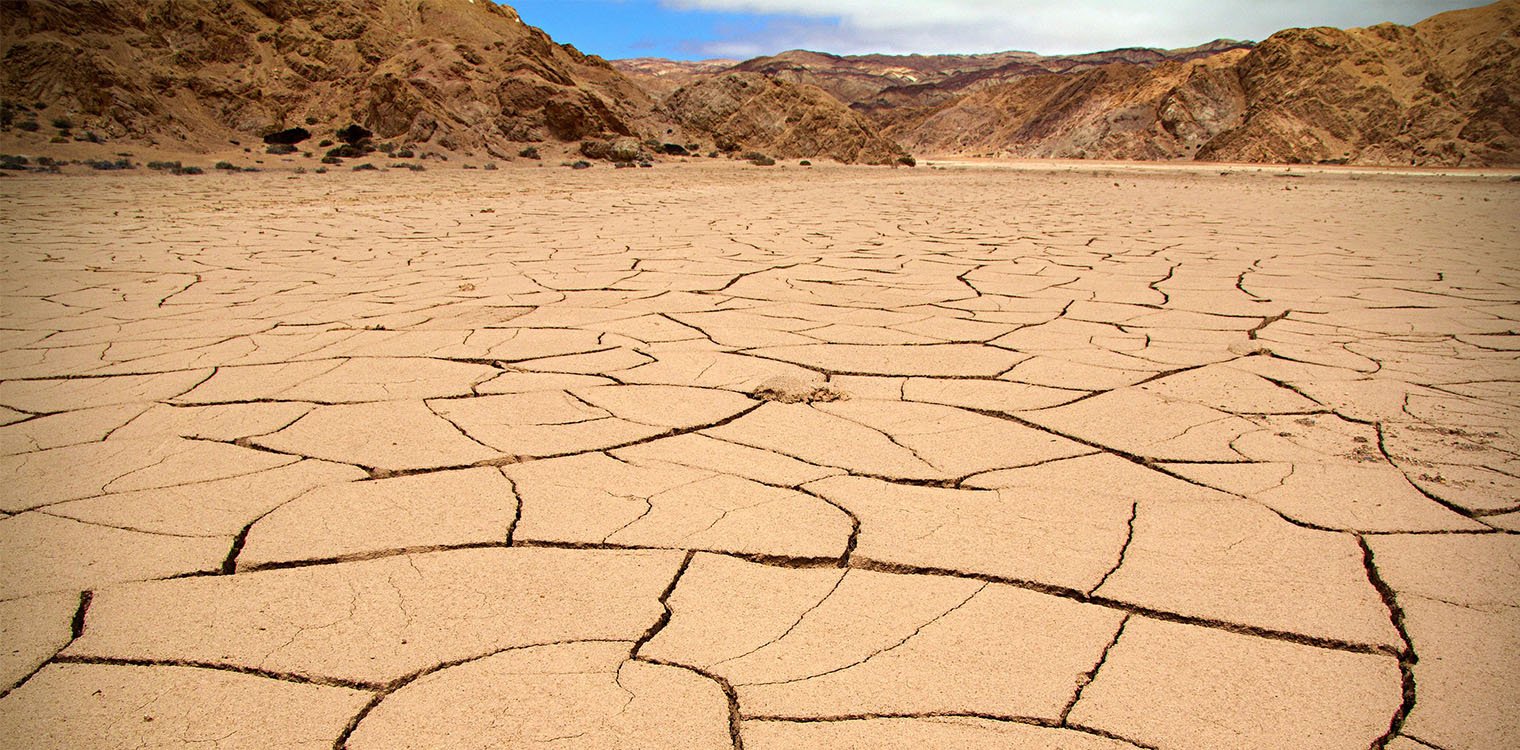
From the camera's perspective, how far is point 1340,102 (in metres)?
20.8

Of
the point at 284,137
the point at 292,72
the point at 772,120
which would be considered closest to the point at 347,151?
the point at 284,137

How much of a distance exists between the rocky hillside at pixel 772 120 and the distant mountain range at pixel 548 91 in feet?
0.11

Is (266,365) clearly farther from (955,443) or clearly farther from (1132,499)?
(1132,499)

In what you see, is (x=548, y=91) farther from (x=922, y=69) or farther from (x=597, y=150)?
(x=922, y=69)

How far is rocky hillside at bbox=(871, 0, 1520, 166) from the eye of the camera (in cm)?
1880

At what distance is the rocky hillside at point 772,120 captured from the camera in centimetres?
1586

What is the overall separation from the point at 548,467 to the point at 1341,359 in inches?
86.9

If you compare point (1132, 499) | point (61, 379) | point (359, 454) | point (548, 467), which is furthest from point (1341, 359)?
point (61, 379)

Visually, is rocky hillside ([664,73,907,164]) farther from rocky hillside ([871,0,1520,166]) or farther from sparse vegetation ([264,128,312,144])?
rocky hillside ([871,0,1520,166])

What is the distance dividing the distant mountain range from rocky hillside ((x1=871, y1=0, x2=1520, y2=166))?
47 mm

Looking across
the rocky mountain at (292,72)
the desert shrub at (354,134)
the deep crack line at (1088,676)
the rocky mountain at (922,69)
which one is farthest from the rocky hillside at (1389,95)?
the rocky mountain at (922,69)

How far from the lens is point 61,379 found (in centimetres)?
229

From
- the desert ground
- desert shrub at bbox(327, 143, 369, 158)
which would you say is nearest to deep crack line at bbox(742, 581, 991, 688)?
the desert ground

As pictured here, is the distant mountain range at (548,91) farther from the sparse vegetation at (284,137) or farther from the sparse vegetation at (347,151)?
the sparse vegetation at (347,151)
